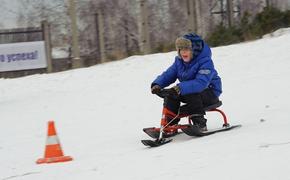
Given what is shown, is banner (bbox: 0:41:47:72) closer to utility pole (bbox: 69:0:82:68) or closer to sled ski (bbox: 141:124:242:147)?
utility pole (bbox: 69:0:82:68)

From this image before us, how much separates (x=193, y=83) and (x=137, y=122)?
2200 mm

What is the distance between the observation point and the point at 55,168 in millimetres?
5816

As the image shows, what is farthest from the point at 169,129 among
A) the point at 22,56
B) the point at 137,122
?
the point at 22,56

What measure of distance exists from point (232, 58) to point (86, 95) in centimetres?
461

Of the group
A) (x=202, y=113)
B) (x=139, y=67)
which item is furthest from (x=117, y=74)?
(x=202, y=113)

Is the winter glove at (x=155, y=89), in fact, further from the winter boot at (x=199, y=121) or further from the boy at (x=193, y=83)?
the winter boot at (x=199, y=121)

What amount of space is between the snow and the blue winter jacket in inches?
24.5

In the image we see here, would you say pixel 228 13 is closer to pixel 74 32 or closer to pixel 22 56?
pixel 74 32

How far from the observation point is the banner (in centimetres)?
1827

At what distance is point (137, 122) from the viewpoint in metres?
8.78

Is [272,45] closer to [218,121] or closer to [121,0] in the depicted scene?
[218,121]

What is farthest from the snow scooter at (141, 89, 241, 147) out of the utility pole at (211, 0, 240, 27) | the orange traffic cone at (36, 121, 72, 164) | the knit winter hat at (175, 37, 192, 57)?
the utility pole at (211, 0, 240, 27)

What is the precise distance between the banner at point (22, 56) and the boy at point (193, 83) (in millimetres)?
11987

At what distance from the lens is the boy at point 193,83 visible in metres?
6.80
